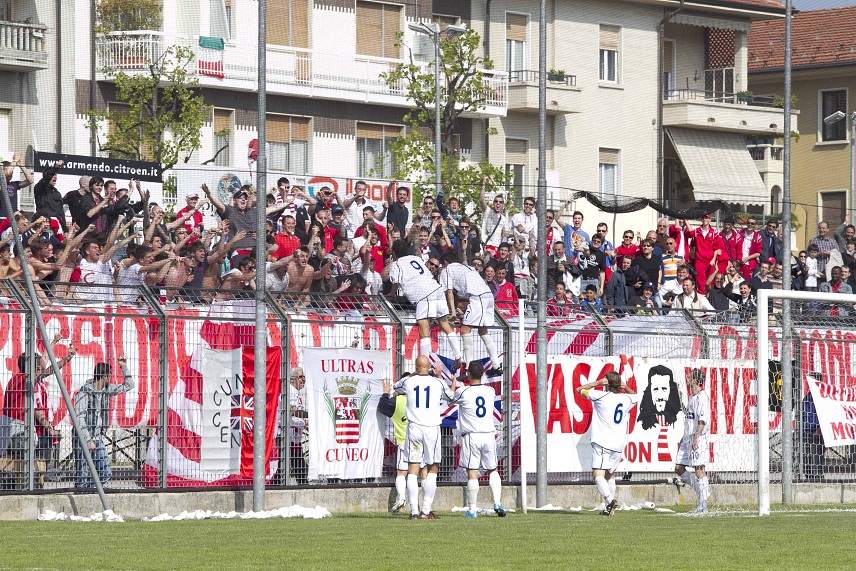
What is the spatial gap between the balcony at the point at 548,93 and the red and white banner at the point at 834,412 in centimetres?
2133

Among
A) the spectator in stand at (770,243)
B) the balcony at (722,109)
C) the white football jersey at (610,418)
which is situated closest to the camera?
the white football jersey at (610,418)

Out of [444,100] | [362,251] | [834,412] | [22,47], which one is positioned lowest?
[834,412]

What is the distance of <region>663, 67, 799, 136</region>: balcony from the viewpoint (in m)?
50.2

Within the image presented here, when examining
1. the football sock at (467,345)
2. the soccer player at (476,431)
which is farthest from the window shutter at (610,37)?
the soccer player at (476,431)

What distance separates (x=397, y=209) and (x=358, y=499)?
6927 millimetres

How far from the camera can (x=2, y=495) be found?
18.4 meters

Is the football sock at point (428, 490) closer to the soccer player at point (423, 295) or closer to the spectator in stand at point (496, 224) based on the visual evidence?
the soccer player at point (423, 295)

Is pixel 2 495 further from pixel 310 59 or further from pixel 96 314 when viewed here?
pixel 310 59

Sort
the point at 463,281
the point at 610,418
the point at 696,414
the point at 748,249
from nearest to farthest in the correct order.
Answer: the point at 610,418 → the point at 696,414 → the point at 463,281 → the point at 748,249

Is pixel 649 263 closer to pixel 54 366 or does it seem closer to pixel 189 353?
pixel 189 353

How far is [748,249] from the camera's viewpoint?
1235 inches

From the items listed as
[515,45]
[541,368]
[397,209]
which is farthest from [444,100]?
[541,368]

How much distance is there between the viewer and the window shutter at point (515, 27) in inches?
1828

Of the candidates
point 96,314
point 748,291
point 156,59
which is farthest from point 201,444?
point 156,59
